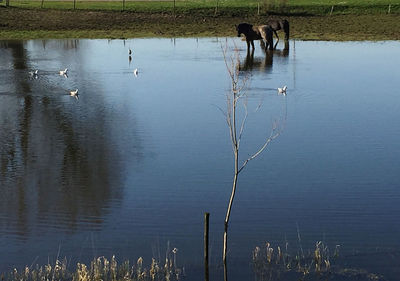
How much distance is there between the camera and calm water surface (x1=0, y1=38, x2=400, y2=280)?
45.8 feet

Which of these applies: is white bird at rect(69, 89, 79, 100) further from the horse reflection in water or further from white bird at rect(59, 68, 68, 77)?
the horse reflection in water

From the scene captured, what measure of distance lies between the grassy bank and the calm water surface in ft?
65.9

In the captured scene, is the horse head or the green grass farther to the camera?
the green grass

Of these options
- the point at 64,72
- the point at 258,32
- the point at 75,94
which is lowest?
the point at 75,94

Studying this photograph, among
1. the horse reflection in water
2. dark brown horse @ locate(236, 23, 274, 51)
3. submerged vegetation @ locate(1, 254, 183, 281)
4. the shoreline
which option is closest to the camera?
submerged vegetation @ locate(1, 254, 183, 281)

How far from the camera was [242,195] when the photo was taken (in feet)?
54.4

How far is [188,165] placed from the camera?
62.7 ft

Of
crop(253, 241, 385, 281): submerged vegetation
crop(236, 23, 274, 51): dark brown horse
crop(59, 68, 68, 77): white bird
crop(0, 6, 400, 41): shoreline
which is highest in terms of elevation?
crop(0, 6, 400, 41): shoreline

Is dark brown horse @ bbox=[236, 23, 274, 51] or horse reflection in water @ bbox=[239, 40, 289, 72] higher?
dark brown horse @ bbox=[236, 23, 274, 51]

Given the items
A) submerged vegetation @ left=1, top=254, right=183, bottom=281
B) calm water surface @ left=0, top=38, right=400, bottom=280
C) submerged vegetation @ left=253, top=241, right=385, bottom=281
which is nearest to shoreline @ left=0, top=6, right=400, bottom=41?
calm water surface @ left=0, top=38, right=400, bottom=280

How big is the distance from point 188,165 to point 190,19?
4540cm

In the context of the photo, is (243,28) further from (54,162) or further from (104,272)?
(104,272)

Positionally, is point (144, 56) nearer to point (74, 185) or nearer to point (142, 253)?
point (74, 185)

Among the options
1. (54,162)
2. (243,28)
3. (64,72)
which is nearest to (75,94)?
(64,72)
